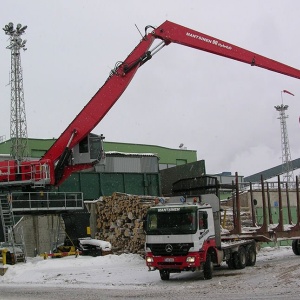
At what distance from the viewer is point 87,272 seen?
21.3 meters

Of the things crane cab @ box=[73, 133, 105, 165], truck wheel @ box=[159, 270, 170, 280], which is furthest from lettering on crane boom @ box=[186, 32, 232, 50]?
truck wheel @ box=[159, 270, 170, 280]

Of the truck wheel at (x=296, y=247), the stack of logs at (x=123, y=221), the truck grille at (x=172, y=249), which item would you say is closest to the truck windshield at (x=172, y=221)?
the truck grille at (x=172, y=249)

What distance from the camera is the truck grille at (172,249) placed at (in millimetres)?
17031

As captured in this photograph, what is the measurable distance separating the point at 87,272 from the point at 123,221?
516 cm

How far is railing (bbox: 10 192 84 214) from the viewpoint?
25.4 metres

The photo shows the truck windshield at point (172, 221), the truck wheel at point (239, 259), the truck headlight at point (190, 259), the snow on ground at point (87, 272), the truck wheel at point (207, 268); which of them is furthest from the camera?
the truck wheel at point (239, 259)

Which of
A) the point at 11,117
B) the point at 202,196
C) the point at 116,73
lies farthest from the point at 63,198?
the point at 11,117

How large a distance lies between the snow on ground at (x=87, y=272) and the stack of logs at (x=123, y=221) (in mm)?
1177

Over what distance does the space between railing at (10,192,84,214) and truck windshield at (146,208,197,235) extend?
9197 mm

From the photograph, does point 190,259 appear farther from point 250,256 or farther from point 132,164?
point 132,164

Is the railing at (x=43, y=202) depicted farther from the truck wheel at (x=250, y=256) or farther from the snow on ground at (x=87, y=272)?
the truck wheel at (x=250, y=256)

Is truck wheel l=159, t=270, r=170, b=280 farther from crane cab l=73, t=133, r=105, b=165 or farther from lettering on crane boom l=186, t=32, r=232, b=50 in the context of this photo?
lettering on crane boom l=186, t=32, r=232, b=50

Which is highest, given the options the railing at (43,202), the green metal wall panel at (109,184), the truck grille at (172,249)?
the green metal wall panel at (109,184)

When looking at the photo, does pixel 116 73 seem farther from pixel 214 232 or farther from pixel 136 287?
pixel 136 287
